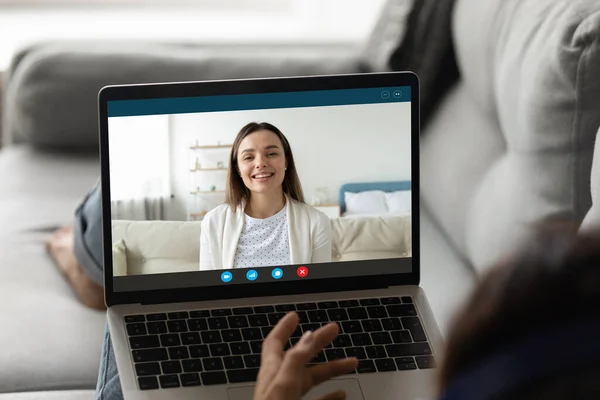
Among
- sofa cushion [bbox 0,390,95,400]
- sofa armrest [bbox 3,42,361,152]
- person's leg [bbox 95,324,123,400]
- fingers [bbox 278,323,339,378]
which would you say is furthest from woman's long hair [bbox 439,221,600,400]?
sofa armrest [bbox 3,42,361,152]

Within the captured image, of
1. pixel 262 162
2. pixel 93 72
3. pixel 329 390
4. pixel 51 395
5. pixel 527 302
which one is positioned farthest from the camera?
pixel 93 72

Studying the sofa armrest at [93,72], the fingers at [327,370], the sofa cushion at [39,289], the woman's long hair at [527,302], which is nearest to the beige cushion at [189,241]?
the fingers at [327,370]

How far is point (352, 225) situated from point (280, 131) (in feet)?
0.46

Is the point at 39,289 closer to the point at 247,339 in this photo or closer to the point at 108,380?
the point at 108,380

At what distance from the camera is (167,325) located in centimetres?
97

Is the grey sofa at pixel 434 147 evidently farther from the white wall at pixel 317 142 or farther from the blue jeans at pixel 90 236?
the white wall at pixel 317 142

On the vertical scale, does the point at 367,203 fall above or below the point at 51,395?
above

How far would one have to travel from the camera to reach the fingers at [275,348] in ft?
2.45

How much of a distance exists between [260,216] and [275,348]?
28 centimetres

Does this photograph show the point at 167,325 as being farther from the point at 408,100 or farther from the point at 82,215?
the point at 82,215

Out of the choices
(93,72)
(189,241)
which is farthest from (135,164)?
(93,72)

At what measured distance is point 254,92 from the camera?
100 centimetres

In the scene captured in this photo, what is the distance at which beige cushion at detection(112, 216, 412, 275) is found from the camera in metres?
0.98

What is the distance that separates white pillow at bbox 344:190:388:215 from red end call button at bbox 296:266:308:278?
0.08 metres
